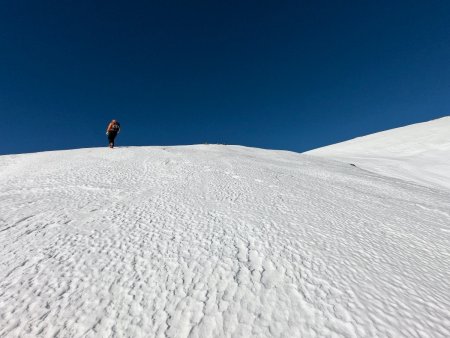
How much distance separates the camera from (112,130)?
358 inches

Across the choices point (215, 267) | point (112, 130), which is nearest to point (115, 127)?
point (112, 130)

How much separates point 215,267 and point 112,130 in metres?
8.98

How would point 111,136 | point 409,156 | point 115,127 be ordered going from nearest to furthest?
1. point 111,136
2. point 115,127
3. point 409,156

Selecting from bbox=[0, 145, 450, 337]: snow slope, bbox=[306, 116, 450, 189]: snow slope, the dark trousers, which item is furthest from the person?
bbox=[306, 116, 450, 189]: snow slope

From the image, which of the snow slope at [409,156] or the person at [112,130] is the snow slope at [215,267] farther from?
the snow slope at [409,156]

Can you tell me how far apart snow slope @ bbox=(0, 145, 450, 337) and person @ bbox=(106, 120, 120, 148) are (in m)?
6.48

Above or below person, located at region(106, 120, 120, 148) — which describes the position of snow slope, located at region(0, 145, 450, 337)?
below

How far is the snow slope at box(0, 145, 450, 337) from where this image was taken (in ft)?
3.33

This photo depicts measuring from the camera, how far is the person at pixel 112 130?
8906 millimetres

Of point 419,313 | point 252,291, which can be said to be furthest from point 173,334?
point 419,313

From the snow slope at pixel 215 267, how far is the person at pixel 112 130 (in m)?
6.48

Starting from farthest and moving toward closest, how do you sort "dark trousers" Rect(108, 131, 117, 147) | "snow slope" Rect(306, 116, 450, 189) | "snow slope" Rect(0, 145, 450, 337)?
1. "snow slope" Rect(306, 116, 450, 189)
2. "dark trousers" Rect(108, 131, 117, 147)
3. "snow slope" Rect(0, 145, 450, 337)

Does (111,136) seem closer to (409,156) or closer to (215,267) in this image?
(215,267)

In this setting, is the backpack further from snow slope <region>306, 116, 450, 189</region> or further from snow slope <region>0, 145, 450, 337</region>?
snow slope <region>306, 116, 450, 189</region>
